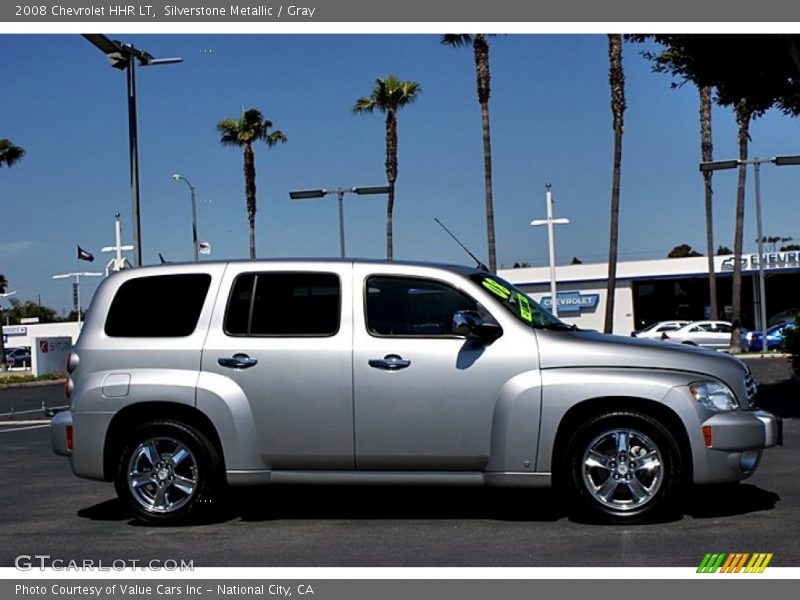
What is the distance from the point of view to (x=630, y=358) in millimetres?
7594

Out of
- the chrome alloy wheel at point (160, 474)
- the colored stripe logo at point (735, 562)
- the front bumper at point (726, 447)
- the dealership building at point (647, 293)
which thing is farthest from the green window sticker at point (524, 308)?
the dealership building at point (647, 293)

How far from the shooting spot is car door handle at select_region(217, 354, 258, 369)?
787cm

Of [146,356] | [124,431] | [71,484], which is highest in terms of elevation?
[146,356]

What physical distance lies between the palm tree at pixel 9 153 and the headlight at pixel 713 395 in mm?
46637

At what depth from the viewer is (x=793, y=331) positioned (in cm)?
1778

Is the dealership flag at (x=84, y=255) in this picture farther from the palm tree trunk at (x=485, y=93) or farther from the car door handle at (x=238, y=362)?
the car door handle at (x=238, y=362)

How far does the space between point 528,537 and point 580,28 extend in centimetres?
508

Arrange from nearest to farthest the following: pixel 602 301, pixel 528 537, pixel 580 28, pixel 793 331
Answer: pixel 528 537
pixel 580 28
pixel 793 331
pixel 602 301

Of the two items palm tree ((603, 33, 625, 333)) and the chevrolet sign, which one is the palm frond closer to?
palm tree ((603, 33, 625, 333))

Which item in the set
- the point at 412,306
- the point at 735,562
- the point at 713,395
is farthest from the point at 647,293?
the point at 735,562

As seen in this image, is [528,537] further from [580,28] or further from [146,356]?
[580,28]

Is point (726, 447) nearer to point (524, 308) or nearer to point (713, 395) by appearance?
point (713, 395)

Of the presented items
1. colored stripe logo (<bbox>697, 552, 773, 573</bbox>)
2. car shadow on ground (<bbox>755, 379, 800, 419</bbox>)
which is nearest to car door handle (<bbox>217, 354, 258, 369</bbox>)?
colored stripe logo (<bbox>697, 552, 773, 573</bbox>)
